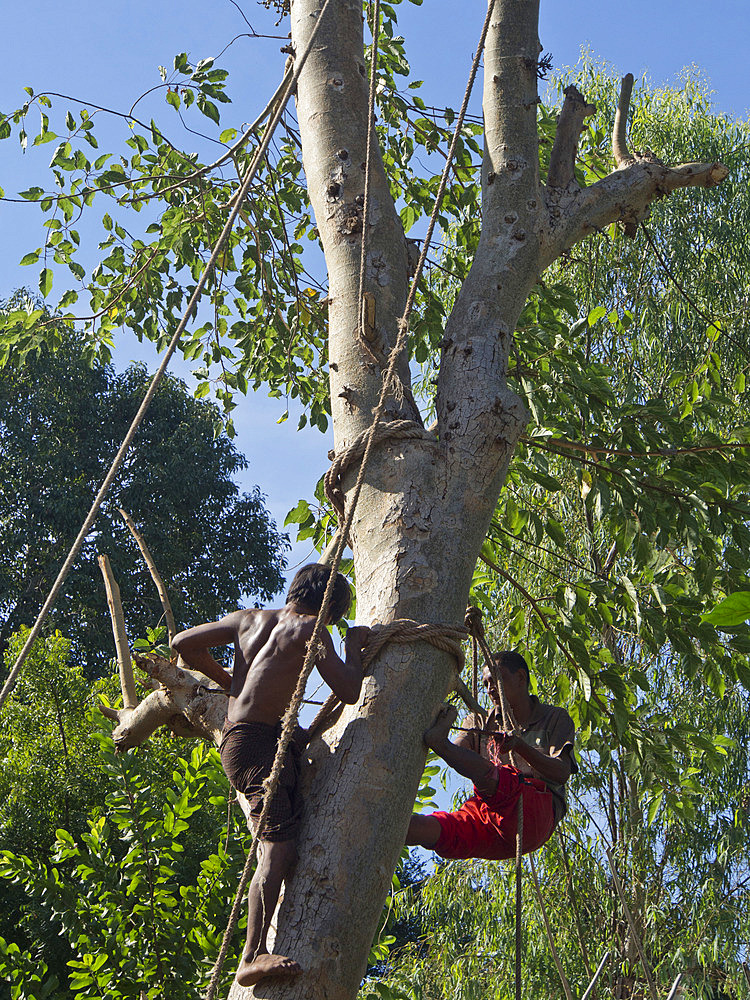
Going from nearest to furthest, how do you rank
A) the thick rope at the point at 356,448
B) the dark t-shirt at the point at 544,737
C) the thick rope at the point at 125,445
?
the thick rope at the point at 125,445
the thick rope at the point at 356,448
the dark t-shirt at the point at 544,737

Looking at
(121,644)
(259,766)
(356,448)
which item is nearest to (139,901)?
(121,644)

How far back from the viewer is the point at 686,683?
7066 mm

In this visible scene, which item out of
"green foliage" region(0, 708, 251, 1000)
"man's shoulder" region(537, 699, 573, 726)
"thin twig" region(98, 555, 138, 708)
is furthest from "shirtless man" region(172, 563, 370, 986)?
"green foliage" region(0, 708, 251, 1000)

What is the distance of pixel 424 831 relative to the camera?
10.1ft

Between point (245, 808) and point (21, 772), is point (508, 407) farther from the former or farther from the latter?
point (21, 772)

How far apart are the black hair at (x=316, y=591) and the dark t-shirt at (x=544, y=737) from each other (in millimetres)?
878

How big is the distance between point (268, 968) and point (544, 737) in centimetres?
173

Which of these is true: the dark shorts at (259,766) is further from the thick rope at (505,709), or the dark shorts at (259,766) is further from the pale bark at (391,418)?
the thick rope at (505,709)

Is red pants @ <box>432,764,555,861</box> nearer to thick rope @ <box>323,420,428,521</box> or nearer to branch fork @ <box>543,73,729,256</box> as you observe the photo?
thick rope @ <box>323,420,428,521</box>

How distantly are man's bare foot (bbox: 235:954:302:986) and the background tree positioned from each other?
11335mm

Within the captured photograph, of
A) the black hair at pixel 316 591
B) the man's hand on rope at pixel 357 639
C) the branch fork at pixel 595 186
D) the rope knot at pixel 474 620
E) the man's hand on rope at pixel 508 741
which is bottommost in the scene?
the man's hand on rope at pixel 357 639

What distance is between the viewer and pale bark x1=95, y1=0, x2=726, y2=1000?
6.54 feet

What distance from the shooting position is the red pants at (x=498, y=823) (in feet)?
10.3

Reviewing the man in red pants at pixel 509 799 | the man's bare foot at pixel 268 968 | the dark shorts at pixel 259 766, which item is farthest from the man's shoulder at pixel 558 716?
the man's bare foot at pixel 268 968
